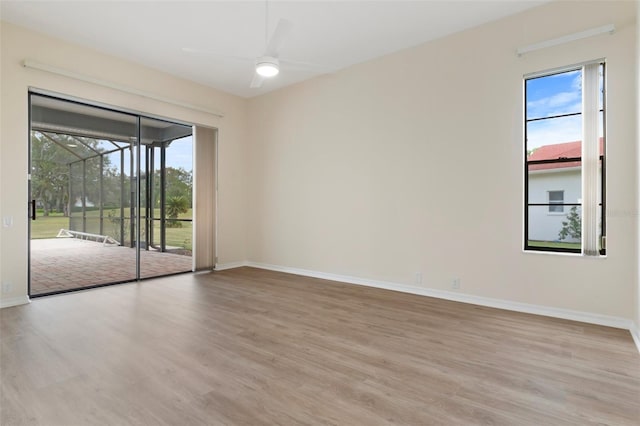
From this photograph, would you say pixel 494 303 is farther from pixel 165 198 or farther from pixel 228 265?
pixel 165 198

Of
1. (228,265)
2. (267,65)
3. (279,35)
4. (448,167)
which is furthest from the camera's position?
(228,265)

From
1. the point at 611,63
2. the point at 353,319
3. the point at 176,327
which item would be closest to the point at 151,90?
the point at 176,327

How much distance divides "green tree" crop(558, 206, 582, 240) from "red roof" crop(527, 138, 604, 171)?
0.48 m

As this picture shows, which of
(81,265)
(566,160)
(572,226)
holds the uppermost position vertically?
(566,160)

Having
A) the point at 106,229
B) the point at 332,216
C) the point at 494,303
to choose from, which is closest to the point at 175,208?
the point at 106,229

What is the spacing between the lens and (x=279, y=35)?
9.48 feet

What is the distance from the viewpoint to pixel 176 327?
3205mm

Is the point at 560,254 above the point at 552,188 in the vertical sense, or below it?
below

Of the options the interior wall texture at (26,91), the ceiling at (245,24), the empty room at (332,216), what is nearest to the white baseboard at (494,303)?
the empty room at (332,216)

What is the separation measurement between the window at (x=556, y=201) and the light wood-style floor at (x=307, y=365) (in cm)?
120

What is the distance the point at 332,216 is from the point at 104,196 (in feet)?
11.5

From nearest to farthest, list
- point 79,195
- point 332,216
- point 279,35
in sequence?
point 279,35 < point 79,195 < point 332,216

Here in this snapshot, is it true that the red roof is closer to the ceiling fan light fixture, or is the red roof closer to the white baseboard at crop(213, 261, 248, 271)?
the ceiling fan light fixture

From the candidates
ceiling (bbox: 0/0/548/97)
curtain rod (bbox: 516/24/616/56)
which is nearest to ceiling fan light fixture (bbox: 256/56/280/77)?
ceiling (bbox: 0/0/548/97)
